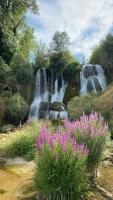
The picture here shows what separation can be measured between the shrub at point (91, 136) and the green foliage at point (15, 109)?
19.0m

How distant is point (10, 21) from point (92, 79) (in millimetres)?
9736

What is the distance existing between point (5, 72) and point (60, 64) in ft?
16.9

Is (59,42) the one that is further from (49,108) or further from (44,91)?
(49,108)

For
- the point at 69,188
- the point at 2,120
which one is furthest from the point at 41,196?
the point at 2,120

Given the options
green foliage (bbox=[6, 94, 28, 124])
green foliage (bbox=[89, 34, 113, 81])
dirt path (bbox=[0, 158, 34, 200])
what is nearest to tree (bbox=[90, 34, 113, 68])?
green foliage (bbox=[89, 34, 113, 81])

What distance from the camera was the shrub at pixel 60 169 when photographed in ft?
16.8

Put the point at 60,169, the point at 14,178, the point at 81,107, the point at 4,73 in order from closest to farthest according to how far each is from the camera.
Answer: the point at 60,169, the point at 14,178, the point at 81,107, the point at 4,73

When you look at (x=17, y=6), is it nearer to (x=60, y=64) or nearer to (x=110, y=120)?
(x=60, y=64)

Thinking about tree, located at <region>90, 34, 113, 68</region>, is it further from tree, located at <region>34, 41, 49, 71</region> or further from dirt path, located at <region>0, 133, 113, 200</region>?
dirt path, located at <region>0, 133, 113, 200</region>

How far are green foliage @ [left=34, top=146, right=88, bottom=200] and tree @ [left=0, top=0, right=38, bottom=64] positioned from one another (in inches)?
1041

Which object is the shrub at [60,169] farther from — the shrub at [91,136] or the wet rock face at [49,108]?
the wet rock face at [49,108]

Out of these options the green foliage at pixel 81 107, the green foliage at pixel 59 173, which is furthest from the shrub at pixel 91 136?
the green foliage at pixel 81 107

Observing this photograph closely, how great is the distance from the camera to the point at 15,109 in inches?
1006

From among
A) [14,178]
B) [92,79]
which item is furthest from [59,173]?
[92,79]
